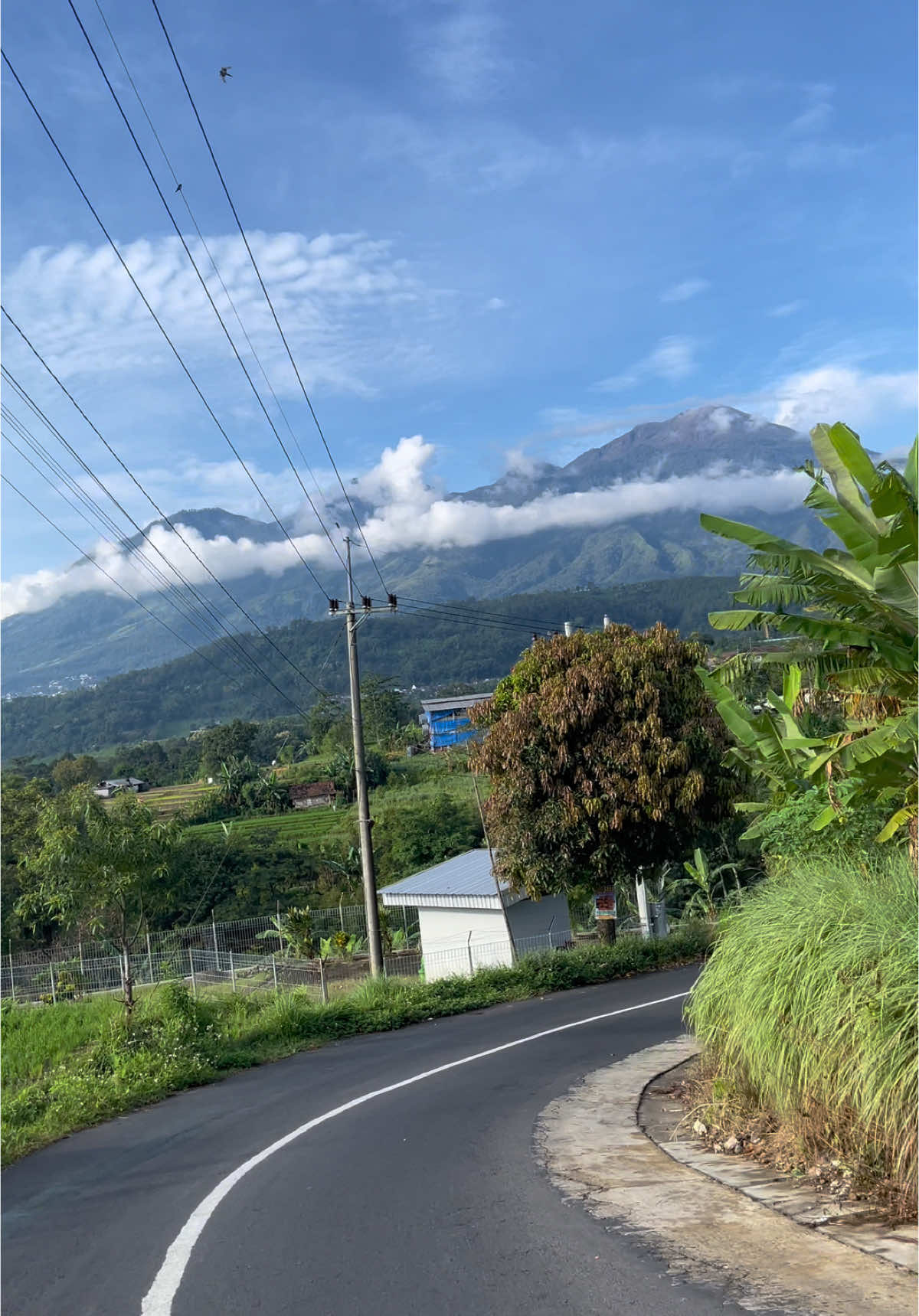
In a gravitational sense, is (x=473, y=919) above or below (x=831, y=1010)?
below

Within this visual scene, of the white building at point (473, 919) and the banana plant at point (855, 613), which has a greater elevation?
the banana plant at point (855, 613)

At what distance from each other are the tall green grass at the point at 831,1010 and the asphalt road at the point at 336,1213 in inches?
57.6

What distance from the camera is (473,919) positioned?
27.8 m

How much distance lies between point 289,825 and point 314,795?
368 inches

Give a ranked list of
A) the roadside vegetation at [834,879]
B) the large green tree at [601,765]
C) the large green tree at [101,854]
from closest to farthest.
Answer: the roadside vegetation at [834,879]
the large green tree at [101,854]
the large green tree at [601,765]

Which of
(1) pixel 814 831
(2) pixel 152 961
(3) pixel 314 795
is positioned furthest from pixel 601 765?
(3) pixel 314 795

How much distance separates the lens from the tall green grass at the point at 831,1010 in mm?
6016

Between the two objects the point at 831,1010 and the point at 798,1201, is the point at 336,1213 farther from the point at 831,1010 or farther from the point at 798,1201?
the point at 831,1010

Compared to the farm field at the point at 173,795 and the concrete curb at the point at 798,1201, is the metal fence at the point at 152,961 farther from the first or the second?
the farm field at the point at 173,795

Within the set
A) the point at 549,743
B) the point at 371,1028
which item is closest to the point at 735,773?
the point at 549,743

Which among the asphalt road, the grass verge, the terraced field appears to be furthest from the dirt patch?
the terraced field

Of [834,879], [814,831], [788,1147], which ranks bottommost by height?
[788,1147]

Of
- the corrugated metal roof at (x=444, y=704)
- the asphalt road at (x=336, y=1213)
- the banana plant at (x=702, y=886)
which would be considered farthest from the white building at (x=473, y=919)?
the corrugated metal roof at (x=444, y=704)

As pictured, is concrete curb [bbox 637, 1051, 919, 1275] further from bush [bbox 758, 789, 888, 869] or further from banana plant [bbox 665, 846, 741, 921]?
banana plant [bbox 665, 846, 741, 921]
